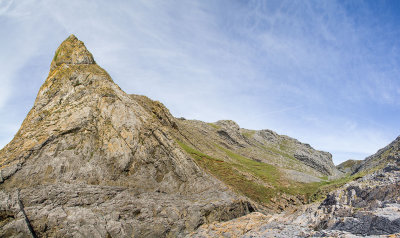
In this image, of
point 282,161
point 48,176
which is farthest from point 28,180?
point 282,161

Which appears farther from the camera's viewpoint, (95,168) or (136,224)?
(95,168)

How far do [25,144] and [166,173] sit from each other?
808 inches

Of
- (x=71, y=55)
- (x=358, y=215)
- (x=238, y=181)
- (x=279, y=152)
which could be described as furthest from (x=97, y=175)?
(x=279, y=152)

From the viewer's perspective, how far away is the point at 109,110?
38.0 meters

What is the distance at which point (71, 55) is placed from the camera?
51594 millimetres

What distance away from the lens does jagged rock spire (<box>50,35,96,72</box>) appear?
165ft

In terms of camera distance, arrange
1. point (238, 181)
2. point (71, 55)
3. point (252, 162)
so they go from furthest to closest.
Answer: point (252, 162), point (238, 181), point (71, 55)

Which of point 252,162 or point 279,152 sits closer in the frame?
point 252,162

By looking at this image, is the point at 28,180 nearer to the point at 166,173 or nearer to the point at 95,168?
the point at 95,168

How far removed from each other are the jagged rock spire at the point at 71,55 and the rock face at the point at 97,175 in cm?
702

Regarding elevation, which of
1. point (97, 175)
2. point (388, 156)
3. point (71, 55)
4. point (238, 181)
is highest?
point (71, 55)

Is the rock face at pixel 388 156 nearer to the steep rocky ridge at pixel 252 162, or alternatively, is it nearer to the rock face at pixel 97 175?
the steep rocky ridge at pixel 252 162

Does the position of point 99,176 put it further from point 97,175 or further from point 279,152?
point 279,152

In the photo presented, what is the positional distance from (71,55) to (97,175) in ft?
118
